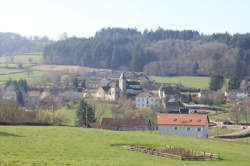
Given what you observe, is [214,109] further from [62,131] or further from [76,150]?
[76,150]

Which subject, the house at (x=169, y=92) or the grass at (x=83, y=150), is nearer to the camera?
the grass at (x=83, y=150)

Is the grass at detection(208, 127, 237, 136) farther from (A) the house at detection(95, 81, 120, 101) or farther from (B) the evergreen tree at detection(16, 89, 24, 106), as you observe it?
(B) the evergreen tree at detection(16, 89, 24, 106)

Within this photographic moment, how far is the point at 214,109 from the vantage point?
94.8 m

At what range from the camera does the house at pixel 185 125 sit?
195 ft

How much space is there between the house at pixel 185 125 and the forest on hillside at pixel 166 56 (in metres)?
82.0

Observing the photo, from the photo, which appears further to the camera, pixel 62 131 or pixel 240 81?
pixel 240 81

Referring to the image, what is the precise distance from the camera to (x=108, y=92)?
115000mm

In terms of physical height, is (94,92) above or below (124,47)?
below

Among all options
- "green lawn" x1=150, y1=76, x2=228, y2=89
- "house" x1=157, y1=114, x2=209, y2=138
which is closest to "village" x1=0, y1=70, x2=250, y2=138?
"green lawn" x1=150, y1=76, x2=228, y2=89

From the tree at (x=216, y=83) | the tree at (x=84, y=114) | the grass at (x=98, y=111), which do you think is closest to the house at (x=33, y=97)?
the grass at (x=98, y=111)

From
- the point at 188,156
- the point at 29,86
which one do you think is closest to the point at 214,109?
the point at 29,86

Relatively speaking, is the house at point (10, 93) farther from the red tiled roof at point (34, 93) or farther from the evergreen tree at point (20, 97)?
the red tiled roof at point (34, 93)

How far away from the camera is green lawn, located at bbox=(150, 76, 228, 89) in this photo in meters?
125

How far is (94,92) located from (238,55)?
52.9 m
